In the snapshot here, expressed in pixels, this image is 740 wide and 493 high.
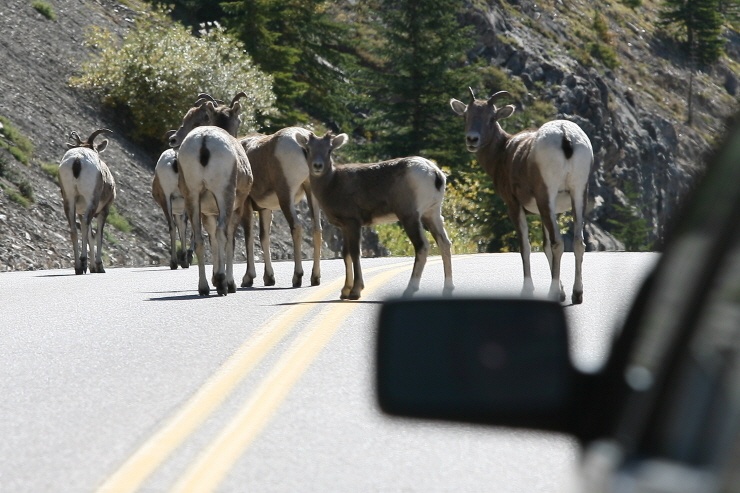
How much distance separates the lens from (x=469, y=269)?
2062cm

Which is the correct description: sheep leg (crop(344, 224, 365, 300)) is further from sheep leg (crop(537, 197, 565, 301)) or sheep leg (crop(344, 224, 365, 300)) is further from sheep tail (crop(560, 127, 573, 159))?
sheep tail (crop(560, 127, 573, 159))

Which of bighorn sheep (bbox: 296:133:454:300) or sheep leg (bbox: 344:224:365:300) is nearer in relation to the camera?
sheep leg (bbox: 344:224:365:300)

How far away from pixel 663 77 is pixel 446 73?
47676 mm

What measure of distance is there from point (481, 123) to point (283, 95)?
34271 millimetres

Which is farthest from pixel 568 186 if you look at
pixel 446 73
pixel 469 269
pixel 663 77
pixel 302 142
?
pixel 663 77

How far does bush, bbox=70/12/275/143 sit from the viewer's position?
1684 inches

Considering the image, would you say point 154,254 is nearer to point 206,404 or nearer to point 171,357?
point 171,357

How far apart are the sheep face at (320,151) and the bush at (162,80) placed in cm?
2623

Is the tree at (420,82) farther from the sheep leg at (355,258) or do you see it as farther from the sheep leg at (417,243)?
the sheep leg at (417,243)

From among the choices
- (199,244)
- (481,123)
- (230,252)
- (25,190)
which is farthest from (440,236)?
(25,190)

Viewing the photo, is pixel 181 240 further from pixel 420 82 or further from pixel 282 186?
pixel 420 82

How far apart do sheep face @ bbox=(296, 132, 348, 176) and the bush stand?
26.2 meters

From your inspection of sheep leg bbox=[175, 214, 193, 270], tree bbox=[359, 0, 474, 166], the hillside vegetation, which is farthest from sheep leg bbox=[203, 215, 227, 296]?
tree bbox=[359, 0, 474, 166]

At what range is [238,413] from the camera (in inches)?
300
